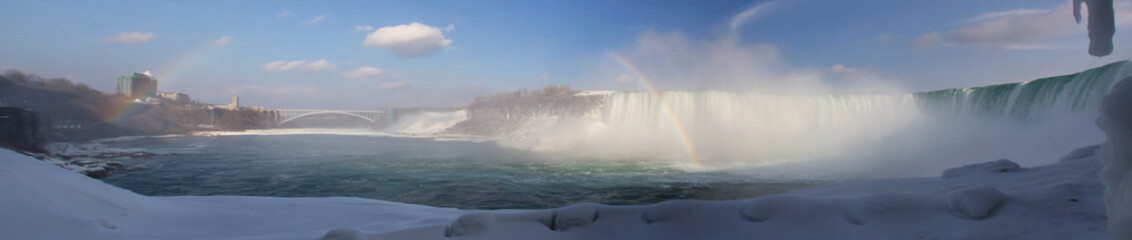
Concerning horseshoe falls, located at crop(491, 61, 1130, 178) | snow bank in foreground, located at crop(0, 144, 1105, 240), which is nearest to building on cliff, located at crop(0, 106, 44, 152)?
snow bank in foreground, located at crop(0, 144, 1105, 240)

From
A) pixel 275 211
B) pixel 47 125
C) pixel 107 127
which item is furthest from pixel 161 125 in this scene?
pixel 275 211

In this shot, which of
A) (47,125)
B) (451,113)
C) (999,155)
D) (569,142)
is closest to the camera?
(999,155)

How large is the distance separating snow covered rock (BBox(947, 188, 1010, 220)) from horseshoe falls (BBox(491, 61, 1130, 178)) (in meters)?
11.8

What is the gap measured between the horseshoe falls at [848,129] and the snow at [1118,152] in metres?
13.1

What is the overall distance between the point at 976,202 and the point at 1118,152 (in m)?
1.28

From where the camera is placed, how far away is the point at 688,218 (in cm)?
304

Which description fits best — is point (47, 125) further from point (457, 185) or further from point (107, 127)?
point (457, 185)

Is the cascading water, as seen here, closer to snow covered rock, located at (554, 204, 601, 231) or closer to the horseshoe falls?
the horseshoe falls

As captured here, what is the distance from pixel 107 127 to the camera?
39938 millimetres

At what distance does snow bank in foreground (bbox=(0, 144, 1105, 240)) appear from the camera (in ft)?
8.79

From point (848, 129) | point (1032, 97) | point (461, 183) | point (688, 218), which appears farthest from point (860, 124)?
point (688, 218)

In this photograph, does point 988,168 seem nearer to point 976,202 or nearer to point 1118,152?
point 976,202

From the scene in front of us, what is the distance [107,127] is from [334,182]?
135ft

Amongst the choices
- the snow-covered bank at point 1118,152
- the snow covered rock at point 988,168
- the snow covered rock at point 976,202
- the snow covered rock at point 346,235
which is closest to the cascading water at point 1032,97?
the snow covered rock at point 988,168
